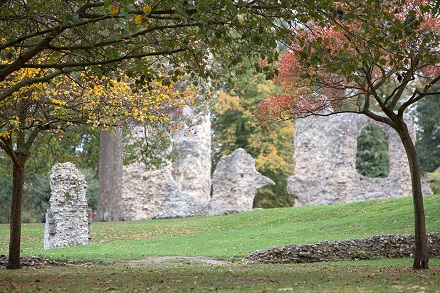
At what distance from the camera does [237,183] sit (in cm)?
3659

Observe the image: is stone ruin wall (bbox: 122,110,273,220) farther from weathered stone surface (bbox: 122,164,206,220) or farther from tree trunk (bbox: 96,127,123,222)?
tree trunk (bbox: 96,127,123,222)

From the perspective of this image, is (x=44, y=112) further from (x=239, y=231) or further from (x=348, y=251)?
(x=239, y=231)

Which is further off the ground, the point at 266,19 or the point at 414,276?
the point at 266,19

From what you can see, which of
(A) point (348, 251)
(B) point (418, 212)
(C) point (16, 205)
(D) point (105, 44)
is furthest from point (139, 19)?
(A) point (348, 251)

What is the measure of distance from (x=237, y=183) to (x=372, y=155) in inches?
491

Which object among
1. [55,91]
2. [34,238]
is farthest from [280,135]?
[55,91]

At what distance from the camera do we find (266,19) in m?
10.4

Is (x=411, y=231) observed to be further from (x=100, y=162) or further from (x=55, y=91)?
(x=100, y=162)

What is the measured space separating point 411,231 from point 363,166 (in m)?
25.5

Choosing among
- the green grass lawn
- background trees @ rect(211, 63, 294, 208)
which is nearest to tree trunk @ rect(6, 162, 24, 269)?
the green grass lawn

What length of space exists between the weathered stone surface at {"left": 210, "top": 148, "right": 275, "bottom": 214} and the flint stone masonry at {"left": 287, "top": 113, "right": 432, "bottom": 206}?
2.01 m

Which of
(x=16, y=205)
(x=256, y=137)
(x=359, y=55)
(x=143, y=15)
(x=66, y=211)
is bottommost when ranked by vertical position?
(x=16, y=205)

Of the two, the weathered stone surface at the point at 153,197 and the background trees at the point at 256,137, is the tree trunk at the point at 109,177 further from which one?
the background trees at the point at 256,137

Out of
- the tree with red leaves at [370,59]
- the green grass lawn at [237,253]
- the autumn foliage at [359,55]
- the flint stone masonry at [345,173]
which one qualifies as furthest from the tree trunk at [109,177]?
the autumn foliage at [359,55]
